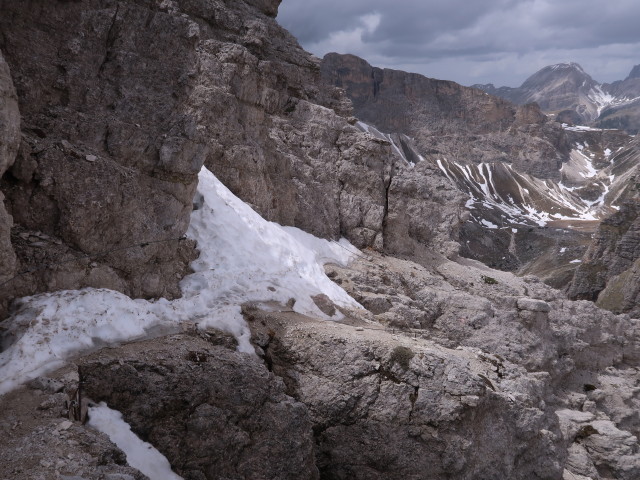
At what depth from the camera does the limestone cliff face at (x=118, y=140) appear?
12.1 meters

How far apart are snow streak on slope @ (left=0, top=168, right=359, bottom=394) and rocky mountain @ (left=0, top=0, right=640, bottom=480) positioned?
0.06m

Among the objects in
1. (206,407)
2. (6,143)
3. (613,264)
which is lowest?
(206,407)

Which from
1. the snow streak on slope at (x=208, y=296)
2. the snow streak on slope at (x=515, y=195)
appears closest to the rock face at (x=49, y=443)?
the snow streak on slope at (x=208, y=296)

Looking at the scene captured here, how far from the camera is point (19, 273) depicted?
36.8ft

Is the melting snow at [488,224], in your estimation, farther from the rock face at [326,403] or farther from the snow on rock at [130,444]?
the snow on rock at [130,444]

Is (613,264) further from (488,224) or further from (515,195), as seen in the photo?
(515,195)

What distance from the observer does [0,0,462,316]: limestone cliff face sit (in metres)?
12.1

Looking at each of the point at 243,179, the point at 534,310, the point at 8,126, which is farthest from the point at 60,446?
the point at 534,310

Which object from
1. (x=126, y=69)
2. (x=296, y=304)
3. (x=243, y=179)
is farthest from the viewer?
(x=243, y=179)

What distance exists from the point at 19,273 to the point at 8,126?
10.1 ft

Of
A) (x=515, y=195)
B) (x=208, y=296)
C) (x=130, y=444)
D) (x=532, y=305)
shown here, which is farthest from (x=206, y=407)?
(x=515, y=195)

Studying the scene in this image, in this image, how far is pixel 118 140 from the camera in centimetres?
1459

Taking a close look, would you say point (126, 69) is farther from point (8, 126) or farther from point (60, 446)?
point (60, 446)

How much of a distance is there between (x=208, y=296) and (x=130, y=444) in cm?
557
